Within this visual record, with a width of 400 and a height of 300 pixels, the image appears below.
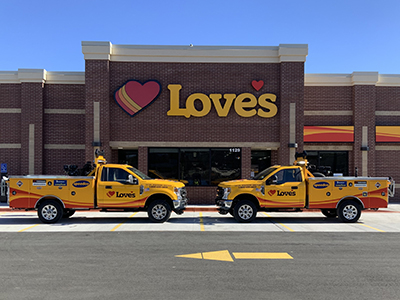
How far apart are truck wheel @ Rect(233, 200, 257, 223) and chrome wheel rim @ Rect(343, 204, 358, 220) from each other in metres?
3.32

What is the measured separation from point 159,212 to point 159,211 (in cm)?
4

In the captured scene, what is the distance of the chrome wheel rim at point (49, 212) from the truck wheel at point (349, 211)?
10103 mm

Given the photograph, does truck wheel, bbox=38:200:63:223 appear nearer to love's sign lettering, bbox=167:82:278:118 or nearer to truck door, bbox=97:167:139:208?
truck door, bbox=97:167:139:208

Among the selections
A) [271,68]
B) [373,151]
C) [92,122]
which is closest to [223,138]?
[271,68]

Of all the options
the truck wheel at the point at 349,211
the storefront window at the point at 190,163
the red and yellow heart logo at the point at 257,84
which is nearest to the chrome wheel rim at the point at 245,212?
the truck wheel at the point at 349,211

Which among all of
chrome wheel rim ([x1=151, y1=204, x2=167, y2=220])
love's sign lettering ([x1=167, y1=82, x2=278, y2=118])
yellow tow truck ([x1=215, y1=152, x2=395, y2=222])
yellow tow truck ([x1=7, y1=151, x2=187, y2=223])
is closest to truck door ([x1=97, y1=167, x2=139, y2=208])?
yellow tow truck ([x1=7, y1=151, x2=187, y2=223])

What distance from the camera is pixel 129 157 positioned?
18.9 meters

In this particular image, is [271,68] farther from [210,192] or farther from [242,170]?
[210,192]

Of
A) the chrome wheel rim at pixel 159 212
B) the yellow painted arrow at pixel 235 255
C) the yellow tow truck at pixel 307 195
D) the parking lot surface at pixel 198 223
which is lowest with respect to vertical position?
the parking lot surface at pixel 198 223

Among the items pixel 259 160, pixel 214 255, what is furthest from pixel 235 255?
pixel 259 160

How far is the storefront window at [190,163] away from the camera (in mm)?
17938

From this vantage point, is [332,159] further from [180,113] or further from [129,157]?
[129,157]

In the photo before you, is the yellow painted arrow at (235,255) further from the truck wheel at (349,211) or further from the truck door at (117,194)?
the truck wheel at (349,211)

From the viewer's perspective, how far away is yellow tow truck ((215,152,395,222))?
12.4 m
